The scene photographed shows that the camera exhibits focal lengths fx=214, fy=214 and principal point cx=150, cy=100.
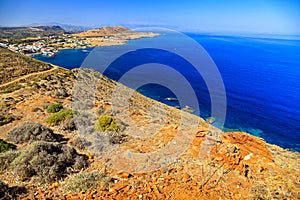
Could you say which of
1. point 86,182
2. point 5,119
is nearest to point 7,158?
point 86,182

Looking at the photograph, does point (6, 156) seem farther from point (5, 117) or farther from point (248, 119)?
point (248, 119)

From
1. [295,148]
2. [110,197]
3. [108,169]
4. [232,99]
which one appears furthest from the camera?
[232,99]

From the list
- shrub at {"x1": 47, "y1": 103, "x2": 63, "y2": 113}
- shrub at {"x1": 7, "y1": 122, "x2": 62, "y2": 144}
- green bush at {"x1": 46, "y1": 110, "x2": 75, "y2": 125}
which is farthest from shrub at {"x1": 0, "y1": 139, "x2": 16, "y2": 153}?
shrub at {"x1": 47, "y1": 103, "x2": 63, "y2": 113}

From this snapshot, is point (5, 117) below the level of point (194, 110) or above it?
above

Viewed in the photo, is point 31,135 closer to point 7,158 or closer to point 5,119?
point 7,158

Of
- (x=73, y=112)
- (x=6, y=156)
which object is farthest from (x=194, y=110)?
(x=6, y=156)

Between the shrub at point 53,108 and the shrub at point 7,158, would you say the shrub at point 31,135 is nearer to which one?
the shrub at point 7,158

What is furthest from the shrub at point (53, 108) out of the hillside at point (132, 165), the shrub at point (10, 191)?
the shrub at point (10, 191)
